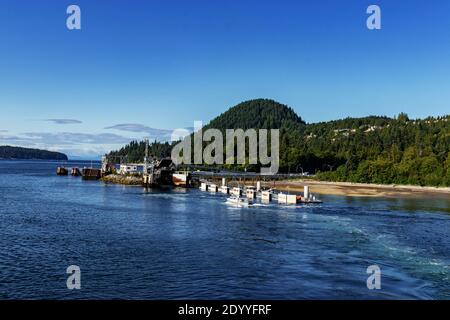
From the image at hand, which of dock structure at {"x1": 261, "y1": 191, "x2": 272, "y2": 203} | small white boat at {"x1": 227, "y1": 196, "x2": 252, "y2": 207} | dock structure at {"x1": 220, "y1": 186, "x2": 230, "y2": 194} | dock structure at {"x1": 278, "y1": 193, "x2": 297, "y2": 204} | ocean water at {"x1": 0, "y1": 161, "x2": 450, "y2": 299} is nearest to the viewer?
ocean water at {"x1": 0, "y1": 161, "x2": 450, "y2": 299}

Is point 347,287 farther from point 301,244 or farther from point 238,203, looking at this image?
point 238,203

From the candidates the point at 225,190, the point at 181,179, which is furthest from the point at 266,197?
the point at 181,179

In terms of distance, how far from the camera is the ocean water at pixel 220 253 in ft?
131

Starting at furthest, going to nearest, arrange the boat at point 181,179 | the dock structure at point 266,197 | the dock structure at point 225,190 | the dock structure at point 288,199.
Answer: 1. the boat at point 181,179
2. the dock structure at point 225,190
3. the dock structure at point 266,197
4. the dock structure at point 288,199

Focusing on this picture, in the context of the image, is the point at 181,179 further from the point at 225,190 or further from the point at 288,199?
the point at 288,199

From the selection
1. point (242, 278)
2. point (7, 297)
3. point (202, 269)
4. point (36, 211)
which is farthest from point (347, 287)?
point (36, 211)

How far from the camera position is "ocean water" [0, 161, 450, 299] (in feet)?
131

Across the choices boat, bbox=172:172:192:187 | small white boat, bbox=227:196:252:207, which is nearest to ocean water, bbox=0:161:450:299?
small white boat, bbox=227:196:252:207

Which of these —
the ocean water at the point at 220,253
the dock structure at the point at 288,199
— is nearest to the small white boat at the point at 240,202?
the dock structure at the point at 288,199

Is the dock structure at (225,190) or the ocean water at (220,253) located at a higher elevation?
the dock structure at (225,190)

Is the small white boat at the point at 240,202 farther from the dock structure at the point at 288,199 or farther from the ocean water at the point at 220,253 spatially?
the ocean water at the point at 220,253

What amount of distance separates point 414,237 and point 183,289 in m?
41.9

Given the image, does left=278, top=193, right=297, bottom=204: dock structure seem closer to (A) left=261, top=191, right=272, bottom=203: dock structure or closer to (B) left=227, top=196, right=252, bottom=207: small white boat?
(A) left=261, top=191, right=272, bottom=203: dock structure
